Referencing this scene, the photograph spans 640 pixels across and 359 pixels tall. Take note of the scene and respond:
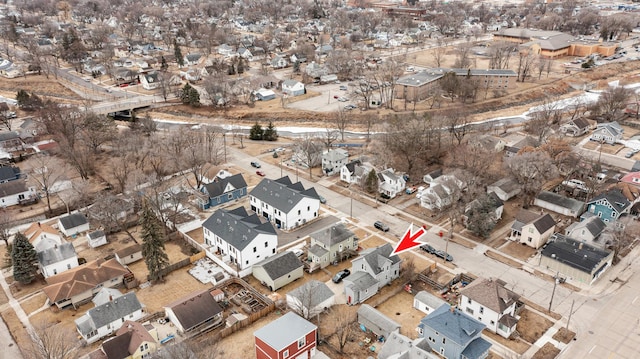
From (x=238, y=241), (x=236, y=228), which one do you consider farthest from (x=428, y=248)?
(x=236, y=228)

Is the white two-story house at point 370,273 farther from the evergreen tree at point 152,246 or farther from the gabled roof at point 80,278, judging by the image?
the gabled roof at point 80,278

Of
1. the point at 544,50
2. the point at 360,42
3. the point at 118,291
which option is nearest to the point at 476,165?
the point at 118,291

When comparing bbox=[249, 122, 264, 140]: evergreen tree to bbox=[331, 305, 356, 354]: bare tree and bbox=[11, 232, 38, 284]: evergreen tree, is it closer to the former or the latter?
bbox=[11, 232, 38, 284]: evergreen tree

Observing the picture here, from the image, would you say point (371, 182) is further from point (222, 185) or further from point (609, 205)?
point (609, 205)

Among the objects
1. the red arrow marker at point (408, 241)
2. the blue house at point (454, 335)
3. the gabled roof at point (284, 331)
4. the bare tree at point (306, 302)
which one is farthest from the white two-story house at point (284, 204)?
Result: the blue house at point (454, 335)

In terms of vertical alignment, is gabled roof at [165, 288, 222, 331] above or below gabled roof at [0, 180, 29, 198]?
below

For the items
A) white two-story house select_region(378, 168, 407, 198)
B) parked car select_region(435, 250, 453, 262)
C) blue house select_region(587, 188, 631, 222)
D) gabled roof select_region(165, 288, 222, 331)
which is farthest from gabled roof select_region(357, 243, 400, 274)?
blue house select_region(587, 188, 631, 222)
